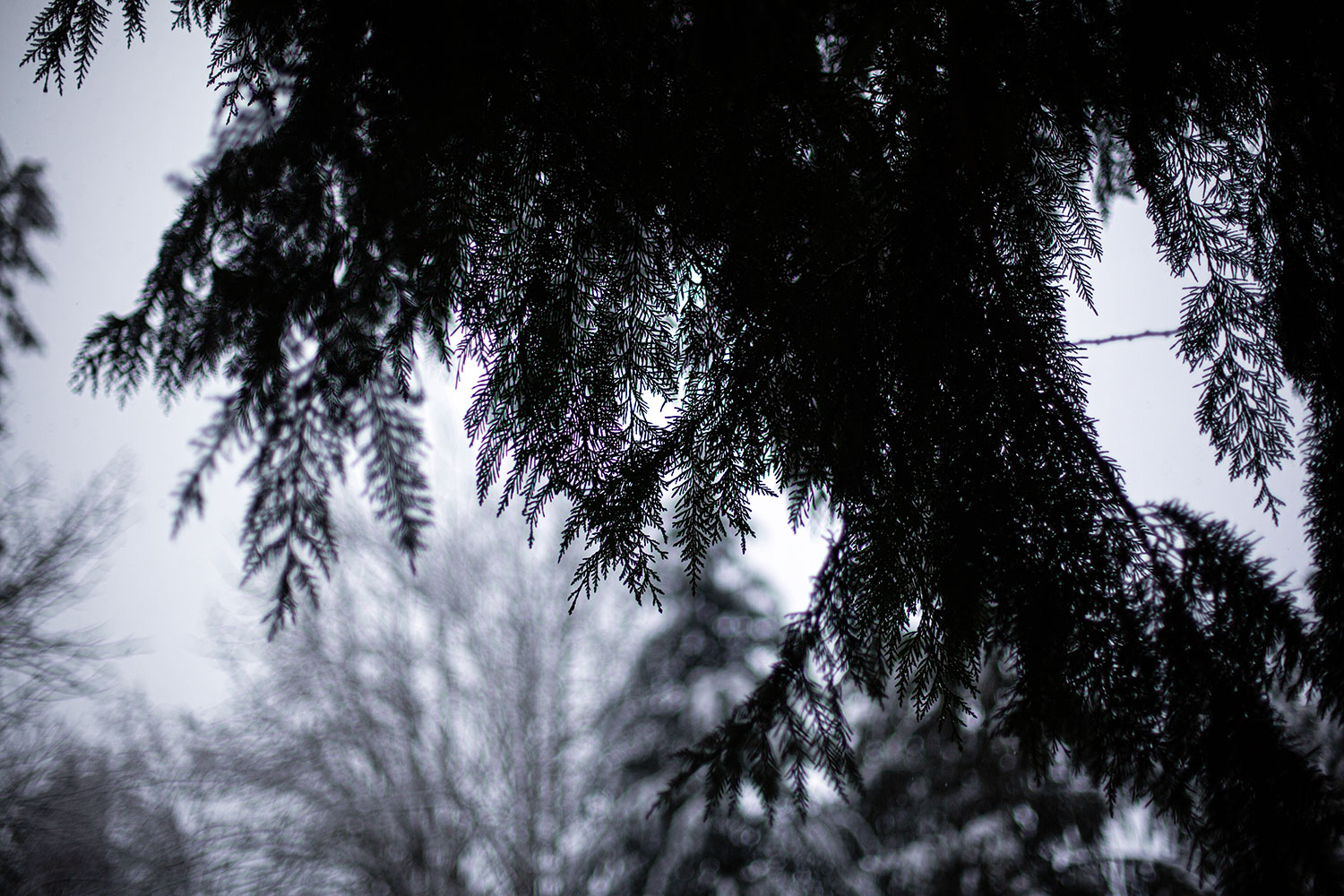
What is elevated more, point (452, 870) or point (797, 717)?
point (797, 717)

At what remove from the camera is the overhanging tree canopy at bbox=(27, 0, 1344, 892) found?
1.22m

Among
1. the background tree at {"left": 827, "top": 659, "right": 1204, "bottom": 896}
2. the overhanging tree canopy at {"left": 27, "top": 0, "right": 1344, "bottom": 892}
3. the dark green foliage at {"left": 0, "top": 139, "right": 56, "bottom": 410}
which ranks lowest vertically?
the background tree at {"left": 827, "top": 659, "right": 1204, "bottom": 896}

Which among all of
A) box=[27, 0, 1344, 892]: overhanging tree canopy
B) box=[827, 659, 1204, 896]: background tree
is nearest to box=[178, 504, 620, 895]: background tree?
box=[827, 659, 1204, 896]: background tree

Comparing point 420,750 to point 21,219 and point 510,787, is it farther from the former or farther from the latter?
point 21,219

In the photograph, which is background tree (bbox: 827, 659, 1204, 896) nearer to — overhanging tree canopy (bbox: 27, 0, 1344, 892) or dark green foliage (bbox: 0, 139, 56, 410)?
overhanging tree canopy (bbox: 27, 0, 1344, 892)

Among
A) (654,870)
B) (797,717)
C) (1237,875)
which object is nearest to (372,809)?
(654,870)

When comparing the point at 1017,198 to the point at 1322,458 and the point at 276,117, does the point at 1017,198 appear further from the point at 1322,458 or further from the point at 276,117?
the point at 276,117

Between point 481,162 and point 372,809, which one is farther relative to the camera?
point 372,809

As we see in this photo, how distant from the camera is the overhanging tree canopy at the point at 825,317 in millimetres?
1221

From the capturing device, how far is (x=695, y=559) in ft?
4.44

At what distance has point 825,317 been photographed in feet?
4.57

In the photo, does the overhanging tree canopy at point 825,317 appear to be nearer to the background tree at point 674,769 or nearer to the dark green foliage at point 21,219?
the dark green foliage at point 21,219

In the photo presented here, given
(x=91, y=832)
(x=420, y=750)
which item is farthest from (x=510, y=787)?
(x=91, y=832)

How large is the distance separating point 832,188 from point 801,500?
69 cm
